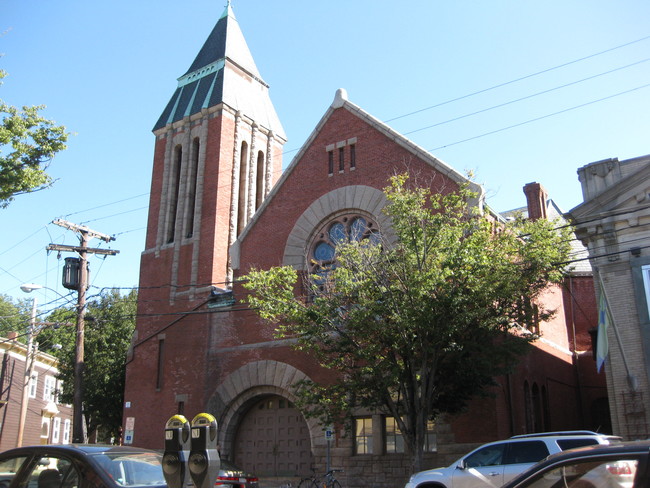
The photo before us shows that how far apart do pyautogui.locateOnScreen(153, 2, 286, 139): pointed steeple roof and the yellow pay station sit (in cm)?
2466

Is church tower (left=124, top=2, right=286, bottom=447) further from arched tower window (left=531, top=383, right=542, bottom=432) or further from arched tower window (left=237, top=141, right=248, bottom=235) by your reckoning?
arched tower window (left=531, top=383, right=542, bottom=432)

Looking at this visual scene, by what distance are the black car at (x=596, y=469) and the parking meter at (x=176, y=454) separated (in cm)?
394

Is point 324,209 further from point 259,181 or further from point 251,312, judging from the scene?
point 259,181

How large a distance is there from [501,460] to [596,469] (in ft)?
28.8

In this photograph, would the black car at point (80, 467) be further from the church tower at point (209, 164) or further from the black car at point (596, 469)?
the church tower at point (209, 164)

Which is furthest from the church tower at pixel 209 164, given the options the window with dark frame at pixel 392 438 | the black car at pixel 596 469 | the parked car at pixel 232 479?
the black car at pixel 596 469

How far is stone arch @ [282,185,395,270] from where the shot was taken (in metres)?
23.4

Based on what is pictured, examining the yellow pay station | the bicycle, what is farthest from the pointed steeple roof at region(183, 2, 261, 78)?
the yellow pay station

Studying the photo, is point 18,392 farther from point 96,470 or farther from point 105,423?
point 96,470

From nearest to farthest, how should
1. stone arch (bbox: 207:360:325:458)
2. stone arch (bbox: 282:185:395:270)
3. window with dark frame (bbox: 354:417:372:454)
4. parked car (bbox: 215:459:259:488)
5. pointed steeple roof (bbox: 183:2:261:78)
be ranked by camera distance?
parked car (bbox: 215:459:259:488) → window with dark frame (bbox: 354:417:372:454) → stone arch (bbox: 282:185:395:270) → stone arch (bbox: 207:360:325:458) → pointed steeple roof (bbox: 183:2:261:78)

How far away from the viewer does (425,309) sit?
15508 millimetres

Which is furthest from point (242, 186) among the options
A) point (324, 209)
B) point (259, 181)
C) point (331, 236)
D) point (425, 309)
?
point (425, 309)

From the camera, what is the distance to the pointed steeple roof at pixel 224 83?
31438mm

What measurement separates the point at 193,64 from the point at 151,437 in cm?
1917
